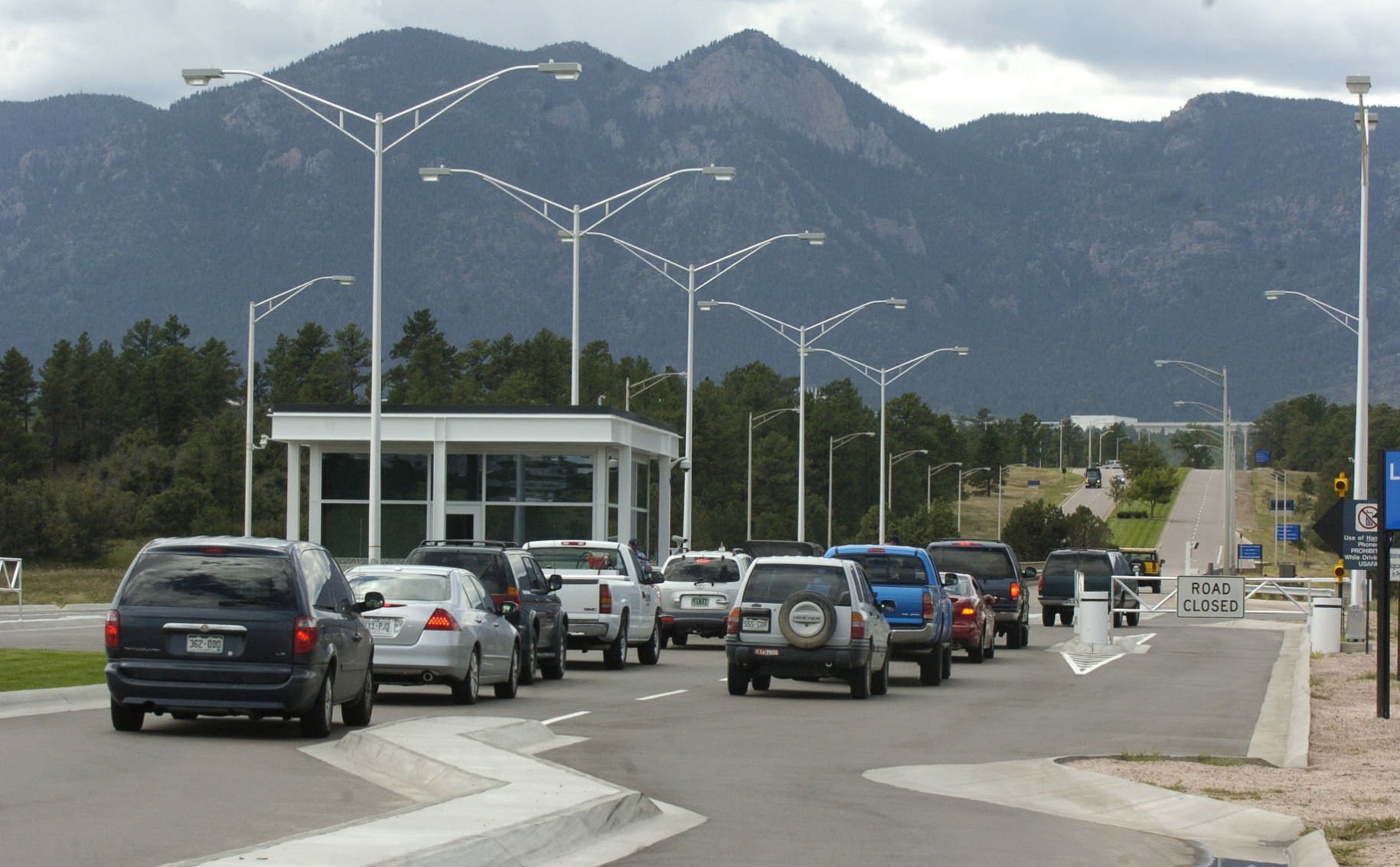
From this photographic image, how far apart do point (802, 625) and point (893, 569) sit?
20.7 ft

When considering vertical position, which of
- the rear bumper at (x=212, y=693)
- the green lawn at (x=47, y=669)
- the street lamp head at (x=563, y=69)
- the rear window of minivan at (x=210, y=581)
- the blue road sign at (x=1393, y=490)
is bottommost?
the green lawn at (x=47, y=669)

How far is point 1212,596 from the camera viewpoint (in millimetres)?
36125

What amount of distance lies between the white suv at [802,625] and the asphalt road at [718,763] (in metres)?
0.44

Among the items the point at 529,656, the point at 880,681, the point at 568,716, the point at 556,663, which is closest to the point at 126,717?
the point at 568,716

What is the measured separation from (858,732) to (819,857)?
28.7 ft

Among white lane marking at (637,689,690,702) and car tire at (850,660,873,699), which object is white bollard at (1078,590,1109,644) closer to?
car tire at (850,660,873,699)

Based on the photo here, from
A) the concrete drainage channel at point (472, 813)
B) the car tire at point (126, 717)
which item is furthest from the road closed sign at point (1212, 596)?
the car tire at point (126, 717)

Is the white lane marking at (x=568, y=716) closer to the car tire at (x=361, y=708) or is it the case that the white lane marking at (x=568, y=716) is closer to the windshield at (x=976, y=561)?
the car tire at (x=361, y=708)

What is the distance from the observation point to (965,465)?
194250 mm

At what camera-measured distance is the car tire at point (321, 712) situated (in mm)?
17094

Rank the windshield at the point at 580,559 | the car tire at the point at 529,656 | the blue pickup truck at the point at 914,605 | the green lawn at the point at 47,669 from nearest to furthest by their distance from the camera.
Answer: the green lawn at the point at 47,669 → the car tire at the point at 529,656 → the blue pickup truck at the point at 914,605 → the windshield at the point at 580,559

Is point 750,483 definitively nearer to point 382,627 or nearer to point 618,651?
point 618,651

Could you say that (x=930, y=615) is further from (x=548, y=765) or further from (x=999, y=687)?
(x=548, y=765)

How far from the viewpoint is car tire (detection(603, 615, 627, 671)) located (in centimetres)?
2987
